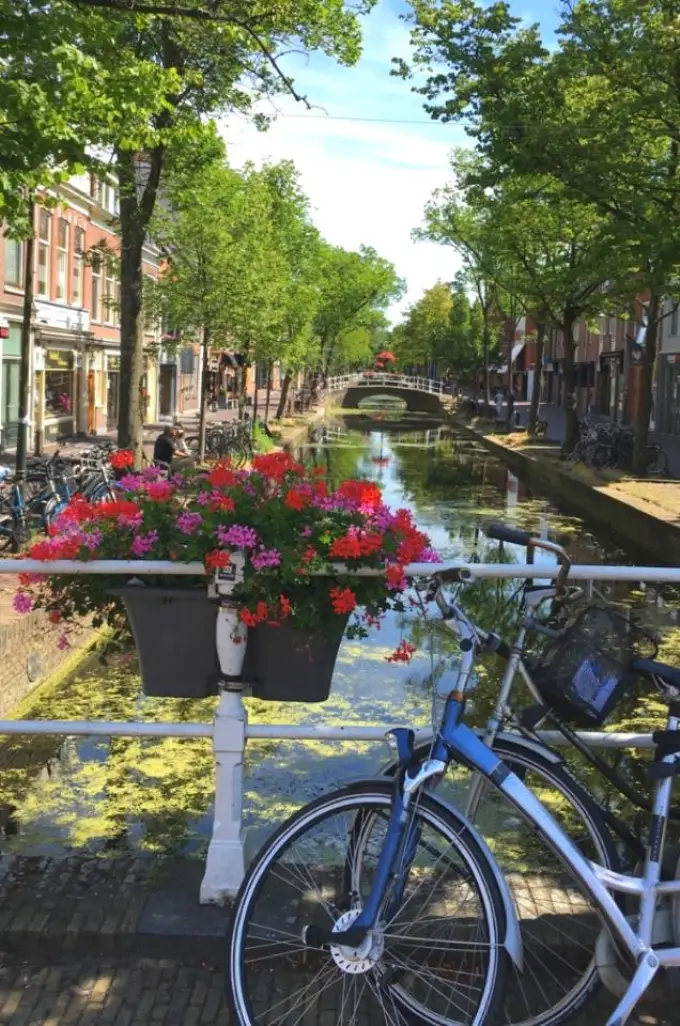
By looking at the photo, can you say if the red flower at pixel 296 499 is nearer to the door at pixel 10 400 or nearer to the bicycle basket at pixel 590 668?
the bicycle basket at pixel 590 668

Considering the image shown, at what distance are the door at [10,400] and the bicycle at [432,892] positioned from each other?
2108cm

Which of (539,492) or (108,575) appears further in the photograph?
(539,492)

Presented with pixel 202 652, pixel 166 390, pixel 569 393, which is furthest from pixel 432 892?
pixel 166 390

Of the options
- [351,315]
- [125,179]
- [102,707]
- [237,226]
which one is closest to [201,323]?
[237,226]

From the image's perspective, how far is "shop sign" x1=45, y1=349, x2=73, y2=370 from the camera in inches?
1052

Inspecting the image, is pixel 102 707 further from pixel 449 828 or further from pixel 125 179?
pixel 125 179

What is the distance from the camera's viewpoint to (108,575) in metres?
3.07

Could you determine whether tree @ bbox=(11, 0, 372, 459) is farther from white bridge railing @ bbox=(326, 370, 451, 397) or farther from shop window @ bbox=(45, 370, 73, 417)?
white bridge railing @ bbox=(326, 370, 451, 397)

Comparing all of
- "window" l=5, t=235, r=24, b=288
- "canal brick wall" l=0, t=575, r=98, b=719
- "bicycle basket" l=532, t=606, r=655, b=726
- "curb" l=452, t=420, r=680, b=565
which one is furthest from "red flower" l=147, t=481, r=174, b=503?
"window" l=5, t=235, r=24, b=288

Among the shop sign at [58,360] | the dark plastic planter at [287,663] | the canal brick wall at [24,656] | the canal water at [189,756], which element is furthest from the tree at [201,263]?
the dark plastic planter at [287,663]

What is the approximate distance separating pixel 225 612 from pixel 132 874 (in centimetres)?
94

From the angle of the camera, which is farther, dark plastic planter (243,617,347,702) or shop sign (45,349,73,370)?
shop sign (45,349,73,370)

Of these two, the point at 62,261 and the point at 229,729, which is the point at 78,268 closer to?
the point at 62,261

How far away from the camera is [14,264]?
902 inches
